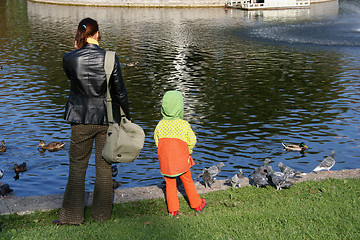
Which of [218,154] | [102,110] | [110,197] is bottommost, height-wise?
A: [218,154]

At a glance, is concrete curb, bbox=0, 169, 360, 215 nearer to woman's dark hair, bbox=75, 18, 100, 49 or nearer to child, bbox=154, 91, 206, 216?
child, bbox=154, 91, 206, 216

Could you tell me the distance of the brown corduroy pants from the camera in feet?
22.6

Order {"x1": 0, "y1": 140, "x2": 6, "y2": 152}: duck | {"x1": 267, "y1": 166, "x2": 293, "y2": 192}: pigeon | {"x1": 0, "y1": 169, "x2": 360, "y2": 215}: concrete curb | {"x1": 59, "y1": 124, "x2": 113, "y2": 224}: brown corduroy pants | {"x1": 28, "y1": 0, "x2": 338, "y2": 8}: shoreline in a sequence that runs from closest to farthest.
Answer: {"x1": 59, "y1": 124, "x2": 113, "y2": 224}: brown corduroy pants < {"x1": 0, "y1": 169, "x2": 360, "y2": 215}: concrete curb < {"x1": 267, "y1": 166, "x2": 293, "y2": 192}: pigeon < {"x1": 0, "y1": 140, "x2": 6, "y2": 152}: duck < {"x1": 28, "y1": 0, "x2": 338, "y2": 8}: shoreline

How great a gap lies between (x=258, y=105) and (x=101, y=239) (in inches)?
496

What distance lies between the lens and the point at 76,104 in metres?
6.80

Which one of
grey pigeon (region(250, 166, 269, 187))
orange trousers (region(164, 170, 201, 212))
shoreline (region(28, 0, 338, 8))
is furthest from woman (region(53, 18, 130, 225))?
shoreline (region(28, 0, 338, 8))

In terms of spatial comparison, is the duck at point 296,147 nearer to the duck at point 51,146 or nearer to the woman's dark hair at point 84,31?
the duck at point 51,146

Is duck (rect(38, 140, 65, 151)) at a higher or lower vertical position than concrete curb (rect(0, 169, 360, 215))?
lower

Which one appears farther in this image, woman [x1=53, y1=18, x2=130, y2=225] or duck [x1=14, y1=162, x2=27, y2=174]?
duck [x1=14, y1=162, x2=27, y2=174]

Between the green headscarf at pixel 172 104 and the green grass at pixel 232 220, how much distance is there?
1573 millimetres

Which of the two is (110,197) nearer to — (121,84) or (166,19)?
(121,84)

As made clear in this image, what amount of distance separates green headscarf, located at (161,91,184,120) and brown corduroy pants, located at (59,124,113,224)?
1025 millimetres

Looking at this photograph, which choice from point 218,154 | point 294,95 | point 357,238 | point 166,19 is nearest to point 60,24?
point 166,19

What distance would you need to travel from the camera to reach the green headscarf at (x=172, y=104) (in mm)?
7258
